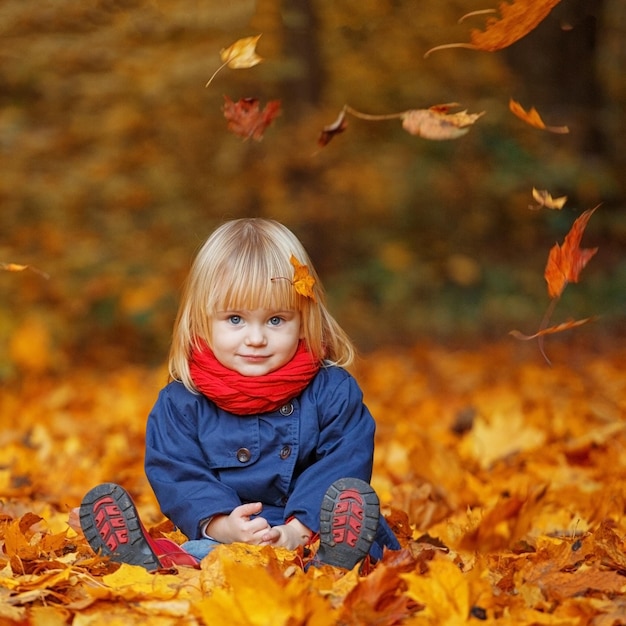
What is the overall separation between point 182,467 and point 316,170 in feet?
20.8

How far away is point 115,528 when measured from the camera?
238 cm

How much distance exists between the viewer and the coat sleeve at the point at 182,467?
261 cm

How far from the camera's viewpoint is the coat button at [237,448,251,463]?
269 centimetres

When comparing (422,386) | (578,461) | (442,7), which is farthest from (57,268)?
(578,461)

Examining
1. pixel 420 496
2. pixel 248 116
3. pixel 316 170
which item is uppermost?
pixel 248 116

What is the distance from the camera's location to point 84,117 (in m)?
7.86

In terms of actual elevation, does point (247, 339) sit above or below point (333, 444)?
above

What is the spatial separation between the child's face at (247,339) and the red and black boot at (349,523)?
0.48 m

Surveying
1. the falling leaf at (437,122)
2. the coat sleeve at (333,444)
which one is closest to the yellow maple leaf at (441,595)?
the coat sleeve at (333,444)

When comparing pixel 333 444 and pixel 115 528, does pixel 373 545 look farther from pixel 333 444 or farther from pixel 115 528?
pixel 115 528

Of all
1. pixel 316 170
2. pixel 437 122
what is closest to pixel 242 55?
pixel 437 122

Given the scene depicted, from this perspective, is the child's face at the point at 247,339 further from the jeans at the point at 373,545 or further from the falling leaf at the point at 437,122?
the falling leaf at the point at 437,122

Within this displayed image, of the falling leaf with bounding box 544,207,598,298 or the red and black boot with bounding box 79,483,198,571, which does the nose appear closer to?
the red and black boot with bounding box 79,483,198,571

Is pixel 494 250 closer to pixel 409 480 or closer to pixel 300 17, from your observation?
pixel 300 17
